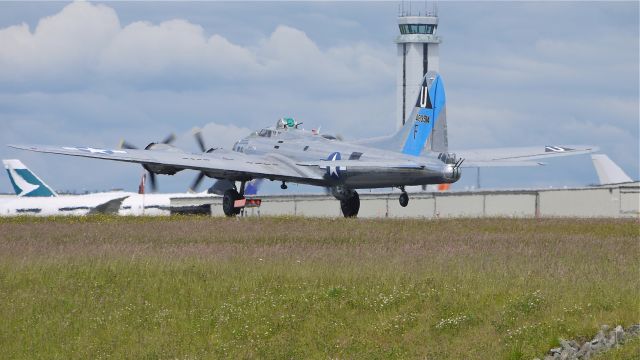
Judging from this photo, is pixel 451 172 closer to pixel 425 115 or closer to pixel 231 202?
pixel 425 115

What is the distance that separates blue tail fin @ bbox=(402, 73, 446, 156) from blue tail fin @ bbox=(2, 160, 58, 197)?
55836mm

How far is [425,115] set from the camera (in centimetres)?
5897

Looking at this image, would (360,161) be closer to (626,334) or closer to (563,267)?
(563,267)

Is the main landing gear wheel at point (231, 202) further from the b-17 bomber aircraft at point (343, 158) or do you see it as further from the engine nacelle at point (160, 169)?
the engine nacelle at point (160, 169)

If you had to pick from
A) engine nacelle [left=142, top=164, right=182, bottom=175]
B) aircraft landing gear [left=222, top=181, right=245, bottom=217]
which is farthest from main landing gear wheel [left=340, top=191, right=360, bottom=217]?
engine nacelle [left=142, top=164, right=182, bottom=175]

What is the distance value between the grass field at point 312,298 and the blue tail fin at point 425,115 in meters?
18.1

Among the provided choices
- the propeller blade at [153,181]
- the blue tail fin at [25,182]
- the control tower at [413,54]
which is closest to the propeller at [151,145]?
the propeller blade at [153,181]

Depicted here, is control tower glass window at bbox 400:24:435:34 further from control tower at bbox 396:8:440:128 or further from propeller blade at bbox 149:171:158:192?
propeller blade at bbox 149:171:158:192

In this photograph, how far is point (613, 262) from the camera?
34.7 metres

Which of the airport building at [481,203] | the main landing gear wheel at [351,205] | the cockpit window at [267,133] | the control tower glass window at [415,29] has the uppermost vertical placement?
the control tower glass window at [415,29]

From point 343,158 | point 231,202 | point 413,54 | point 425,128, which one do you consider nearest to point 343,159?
point 343,158

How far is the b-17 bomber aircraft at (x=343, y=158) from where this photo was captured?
56.2 metres

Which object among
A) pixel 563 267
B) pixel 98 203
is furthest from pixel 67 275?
pixel 98 203

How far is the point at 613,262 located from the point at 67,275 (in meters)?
15.5
